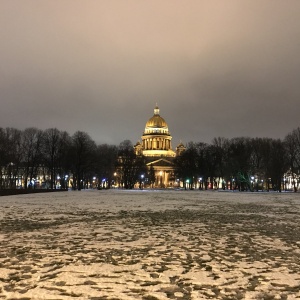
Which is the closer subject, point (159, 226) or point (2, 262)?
point (2, 262)

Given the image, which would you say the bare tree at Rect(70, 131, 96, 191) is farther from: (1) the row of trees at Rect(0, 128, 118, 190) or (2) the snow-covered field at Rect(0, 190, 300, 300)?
(2) the snow-covered field at Rect(0, 190, 300, 300)

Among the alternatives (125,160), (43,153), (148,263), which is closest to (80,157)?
(43,153)

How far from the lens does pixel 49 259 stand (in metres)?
10.6

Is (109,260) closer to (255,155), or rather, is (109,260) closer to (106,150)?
(255,155)

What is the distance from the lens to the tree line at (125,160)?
277 ft

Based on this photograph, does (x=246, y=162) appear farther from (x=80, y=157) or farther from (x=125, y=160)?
(x=80, y=157)

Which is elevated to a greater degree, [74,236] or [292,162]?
[292,162]

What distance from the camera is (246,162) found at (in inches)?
3775

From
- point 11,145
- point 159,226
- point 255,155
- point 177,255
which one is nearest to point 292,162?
point 255,155

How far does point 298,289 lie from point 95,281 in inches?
166

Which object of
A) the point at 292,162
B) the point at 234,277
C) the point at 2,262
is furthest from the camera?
the point at 292,162

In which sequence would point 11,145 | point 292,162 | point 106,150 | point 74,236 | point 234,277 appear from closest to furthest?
point 234,277 → point 74,236 → point 11,145 → point 292,162 → point 106,150

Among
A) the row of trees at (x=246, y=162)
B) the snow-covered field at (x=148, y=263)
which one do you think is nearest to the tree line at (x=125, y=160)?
the row of trees at (x=246, y=162)

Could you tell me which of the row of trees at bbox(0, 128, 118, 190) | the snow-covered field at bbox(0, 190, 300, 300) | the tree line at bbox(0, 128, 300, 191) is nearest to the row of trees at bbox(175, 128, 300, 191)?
the tree line at bbox(0, 128, 300, 191)
